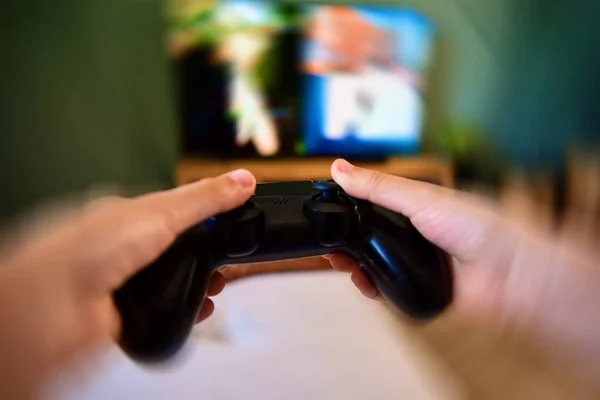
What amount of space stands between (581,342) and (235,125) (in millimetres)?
1730

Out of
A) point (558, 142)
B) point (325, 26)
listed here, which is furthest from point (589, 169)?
point (325, 26)

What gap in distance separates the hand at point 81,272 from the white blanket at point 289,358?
0.25 meters

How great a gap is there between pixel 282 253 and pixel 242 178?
0.25 feet

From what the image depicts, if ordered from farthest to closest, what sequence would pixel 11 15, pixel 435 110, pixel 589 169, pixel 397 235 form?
pixel 435 110
pixel 589 169
pixel 11 15
pixel 397 235

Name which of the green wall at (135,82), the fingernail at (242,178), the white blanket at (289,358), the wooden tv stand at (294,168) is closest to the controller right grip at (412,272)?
the fingernail at (242,178)

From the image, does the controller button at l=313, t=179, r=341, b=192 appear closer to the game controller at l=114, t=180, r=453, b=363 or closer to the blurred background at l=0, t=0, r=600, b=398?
the game controller at l=114, t=180, r=453, b=363

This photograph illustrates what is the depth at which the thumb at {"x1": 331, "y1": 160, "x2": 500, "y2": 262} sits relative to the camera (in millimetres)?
444

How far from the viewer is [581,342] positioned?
0.45m

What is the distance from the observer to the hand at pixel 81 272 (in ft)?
0.99

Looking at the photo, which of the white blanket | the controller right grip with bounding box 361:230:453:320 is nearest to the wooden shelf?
the white blanket

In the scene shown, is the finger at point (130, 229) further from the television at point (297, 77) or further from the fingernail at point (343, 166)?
the television at point (297, 77)

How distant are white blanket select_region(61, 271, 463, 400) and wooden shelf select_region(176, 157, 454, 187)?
41.6 inches

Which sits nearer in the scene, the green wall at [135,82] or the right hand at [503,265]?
the right hand at [503,265]

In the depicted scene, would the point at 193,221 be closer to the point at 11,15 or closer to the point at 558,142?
the point at 11,15
